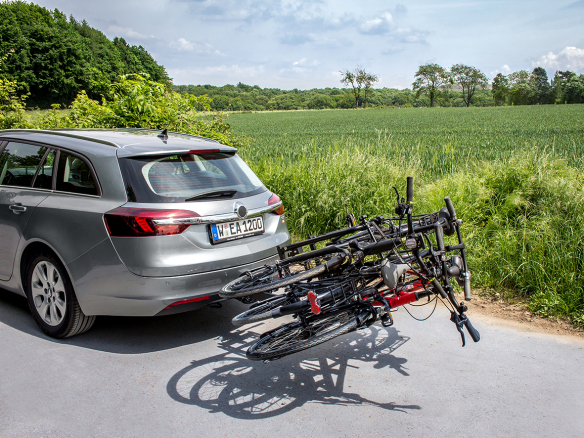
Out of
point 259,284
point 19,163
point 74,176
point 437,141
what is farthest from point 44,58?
point 259,284

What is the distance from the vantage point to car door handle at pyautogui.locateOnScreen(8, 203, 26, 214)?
3.88 m

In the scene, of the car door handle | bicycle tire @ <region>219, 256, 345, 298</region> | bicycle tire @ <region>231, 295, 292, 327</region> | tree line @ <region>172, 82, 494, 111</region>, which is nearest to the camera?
bicycle tire @ <region>219, 256, 345, 298</region>

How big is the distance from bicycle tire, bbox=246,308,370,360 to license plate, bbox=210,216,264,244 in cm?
87

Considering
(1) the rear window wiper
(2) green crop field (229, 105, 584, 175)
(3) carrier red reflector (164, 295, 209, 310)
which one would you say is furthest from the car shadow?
(2) green crop field (229, 105, 584, 175)

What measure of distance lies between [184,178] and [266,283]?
113cm

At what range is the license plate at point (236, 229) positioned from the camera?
136 inches

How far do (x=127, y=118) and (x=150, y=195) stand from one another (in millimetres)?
5566

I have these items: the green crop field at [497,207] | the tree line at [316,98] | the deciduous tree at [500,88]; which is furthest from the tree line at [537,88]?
the green crop field at [497,207]

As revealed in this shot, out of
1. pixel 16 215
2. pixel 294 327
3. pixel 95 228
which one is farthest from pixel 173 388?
pixel 16 215

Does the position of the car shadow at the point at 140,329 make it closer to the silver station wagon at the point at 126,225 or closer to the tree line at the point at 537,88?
the silver station wagon at the point at 126,225

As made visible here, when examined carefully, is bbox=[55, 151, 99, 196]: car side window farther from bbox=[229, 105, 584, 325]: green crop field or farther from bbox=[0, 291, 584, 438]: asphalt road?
bbox=[229, 105, 584, 325]: green crop field

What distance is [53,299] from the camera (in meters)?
3.73

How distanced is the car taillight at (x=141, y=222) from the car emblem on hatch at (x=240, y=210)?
1.48 feet

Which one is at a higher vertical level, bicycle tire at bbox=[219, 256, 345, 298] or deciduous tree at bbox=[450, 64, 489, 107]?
deciduous tree at bbox=[450, 64, 489, 107]
